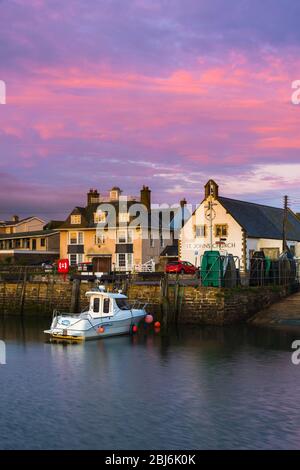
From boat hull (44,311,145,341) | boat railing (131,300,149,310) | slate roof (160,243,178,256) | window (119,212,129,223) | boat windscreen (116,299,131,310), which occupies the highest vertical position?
window (119,212,129,223)

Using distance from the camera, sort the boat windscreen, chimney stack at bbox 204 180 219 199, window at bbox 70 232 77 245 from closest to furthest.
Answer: the boat windscreen
chimney stack at bbox 204 180 219 199
window at bbox 70 232 77 245

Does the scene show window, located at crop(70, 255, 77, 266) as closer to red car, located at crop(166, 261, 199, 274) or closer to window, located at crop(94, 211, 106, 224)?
window, located at crop(94, 211, 106, 224)

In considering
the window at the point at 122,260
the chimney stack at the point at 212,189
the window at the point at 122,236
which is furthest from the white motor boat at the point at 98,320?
the window at the point at 122,236

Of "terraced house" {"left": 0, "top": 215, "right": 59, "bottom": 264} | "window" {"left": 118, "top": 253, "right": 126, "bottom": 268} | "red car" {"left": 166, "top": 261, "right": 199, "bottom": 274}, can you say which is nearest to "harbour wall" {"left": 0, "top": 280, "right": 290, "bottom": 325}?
"red car" {"left": 166, "top": 261, "right": 199, "bottom": 274}

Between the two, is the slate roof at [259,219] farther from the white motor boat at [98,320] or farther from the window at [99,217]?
the white motor boat at [98,320]

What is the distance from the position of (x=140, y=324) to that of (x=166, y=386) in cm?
1991

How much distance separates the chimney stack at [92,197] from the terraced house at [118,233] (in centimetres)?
80

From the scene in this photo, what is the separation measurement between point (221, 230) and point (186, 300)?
2192cm

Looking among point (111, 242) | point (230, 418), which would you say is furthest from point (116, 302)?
point (111, 242)

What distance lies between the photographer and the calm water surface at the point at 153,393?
67.8 feet

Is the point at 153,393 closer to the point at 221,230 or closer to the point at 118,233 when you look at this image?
the point at 221,230

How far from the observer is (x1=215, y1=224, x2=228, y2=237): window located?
67.2 m
